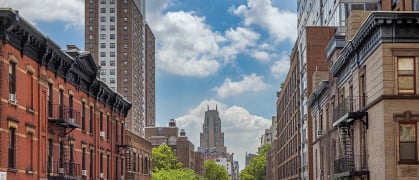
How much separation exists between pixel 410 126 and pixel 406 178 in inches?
95.6

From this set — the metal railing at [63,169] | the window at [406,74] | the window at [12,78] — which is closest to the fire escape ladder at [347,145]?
the window at [406,74]

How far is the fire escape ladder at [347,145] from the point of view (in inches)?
1557

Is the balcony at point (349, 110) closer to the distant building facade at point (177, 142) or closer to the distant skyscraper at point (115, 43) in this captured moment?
the distant building facade at point (177, 142)

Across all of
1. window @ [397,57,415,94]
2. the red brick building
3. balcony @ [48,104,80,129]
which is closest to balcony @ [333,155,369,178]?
window @ [397,57,415,94]

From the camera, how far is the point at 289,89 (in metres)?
99.8

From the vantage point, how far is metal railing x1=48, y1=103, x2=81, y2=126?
40.0m

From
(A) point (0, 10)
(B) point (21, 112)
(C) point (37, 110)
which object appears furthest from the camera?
(C) point (37, 110)

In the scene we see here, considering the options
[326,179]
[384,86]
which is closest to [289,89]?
[326,179]

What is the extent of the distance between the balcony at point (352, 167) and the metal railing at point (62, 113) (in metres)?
15.9

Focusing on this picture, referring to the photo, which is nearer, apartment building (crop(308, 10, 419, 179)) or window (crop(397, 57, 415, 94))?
apartment building (crop(308, 10, 419, 179))

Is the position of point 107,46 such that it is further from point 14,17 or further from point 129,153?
point 14,17

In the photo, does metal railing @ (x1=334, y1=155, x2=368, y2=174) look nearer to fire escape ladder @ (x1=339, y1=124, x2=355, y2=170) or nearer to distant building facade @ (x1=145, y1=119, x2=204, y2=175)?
fire escape ladder @ (x1=339, y1=124, x2=355, y2=170)

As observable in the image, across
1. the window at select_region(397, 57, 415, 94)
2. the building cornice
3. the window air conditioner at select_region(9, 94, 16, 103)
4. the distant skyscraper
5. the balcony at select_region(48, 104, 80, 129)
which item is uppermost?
the distant skyscraper

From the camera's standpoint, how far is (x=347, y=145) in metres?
41.5
